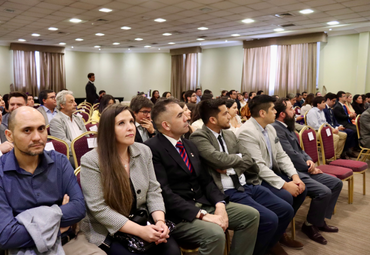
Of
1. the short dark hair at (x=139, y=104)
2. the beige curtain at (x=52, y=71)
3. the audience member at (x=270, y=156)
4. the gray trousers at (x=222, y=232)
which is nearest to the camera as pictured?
the gray trousers at (x=222, y=232)

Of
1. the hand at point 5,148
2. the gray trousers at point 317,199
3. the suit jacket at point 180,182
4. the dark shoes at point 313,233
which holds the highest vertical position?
the hand at point 5,148

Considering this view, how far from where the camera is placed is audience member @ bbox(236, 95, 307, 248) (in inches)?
107

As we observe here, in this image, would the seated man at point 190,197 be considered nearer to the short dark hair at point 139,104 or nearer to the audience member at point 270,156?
the audience member at point 270,156

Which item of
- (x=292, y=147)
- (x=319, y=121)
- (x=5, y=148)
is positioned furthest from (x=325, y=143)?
(x=5, y=148)

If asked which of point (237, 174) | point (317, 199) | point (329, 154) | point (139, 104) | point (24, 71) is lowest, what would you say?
point (317, 199)

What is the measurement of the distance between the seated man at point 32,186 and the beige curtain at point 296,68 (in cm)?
1114

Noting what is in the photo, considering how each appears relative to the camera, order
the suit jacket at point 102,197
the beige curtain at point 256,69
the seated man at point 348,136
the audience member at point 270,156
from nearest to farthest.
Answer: the suit jacket at point 102,197 → the audience member at point 270,156 → the seated man at point 348,136 → the beige curtain at point 256,69

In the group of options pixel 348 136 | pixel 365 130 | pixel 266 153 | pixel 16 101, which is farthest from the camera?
pixel 348 136

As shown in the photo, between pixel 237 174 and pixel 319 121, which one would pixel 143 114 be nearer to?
pixel 237 174

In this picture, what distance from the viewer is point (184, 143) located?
229cm

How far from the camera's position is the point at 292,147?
3355 millimetres

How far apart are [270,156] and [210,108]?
88 cm

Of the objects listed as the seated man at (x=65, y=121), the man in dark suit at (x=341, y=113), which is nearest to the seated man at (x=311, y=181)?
the seated man at (x=65, y=121)

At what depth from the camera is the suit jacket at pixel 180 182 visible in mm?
1992
